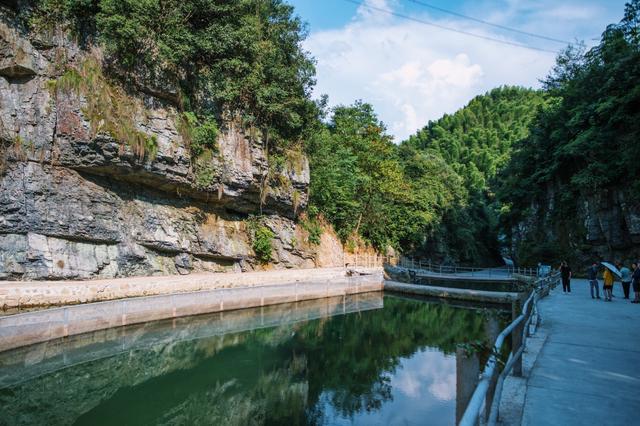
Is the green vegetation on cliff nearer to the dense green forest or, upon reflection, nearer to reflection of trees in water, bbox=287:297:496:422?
the dense green forest

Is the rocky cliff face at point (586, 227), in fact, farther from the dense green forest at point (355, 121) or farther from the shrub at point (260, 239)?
the shrub at point (260, 239)

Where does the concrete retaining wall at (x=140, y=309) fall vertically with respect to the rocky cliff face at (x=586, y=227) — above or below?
below

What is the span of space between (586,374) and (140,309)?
13.9 meters

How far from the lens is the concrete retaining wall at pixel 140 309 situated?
11.4 m

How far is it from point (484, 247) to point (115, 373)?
151ft

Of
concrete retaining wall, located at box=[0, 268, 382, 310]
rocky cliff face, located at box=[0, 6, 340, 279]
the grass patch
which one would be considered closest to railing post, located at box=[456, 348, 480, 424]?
concrete retaining wall, located at box=[0, 268, 382, 310]

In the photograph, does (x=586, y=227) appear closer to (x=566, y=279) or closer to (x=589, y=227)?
(x=589, y=227)

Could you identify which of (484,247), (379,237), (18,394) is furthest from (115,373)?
(484,247)

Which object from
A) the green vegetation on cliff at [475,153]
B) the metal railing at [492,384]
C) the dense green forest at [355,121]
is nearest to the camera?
the metal railing at [492,384]

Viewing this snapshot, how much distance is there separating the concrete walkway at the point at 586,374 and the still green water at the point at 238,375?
255cm

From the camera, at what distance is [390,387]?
33.9ft

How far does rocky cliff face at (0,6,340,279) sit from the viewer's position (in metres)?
15.0

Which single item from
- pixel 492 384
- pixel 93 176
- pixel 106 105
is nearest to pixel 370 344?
pixel 492 384

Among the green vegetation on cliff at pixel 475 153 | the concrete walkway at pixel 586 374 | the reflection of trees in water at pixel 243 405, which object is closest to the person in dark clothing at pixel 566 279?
the concrete walkway at pixel 586 374
